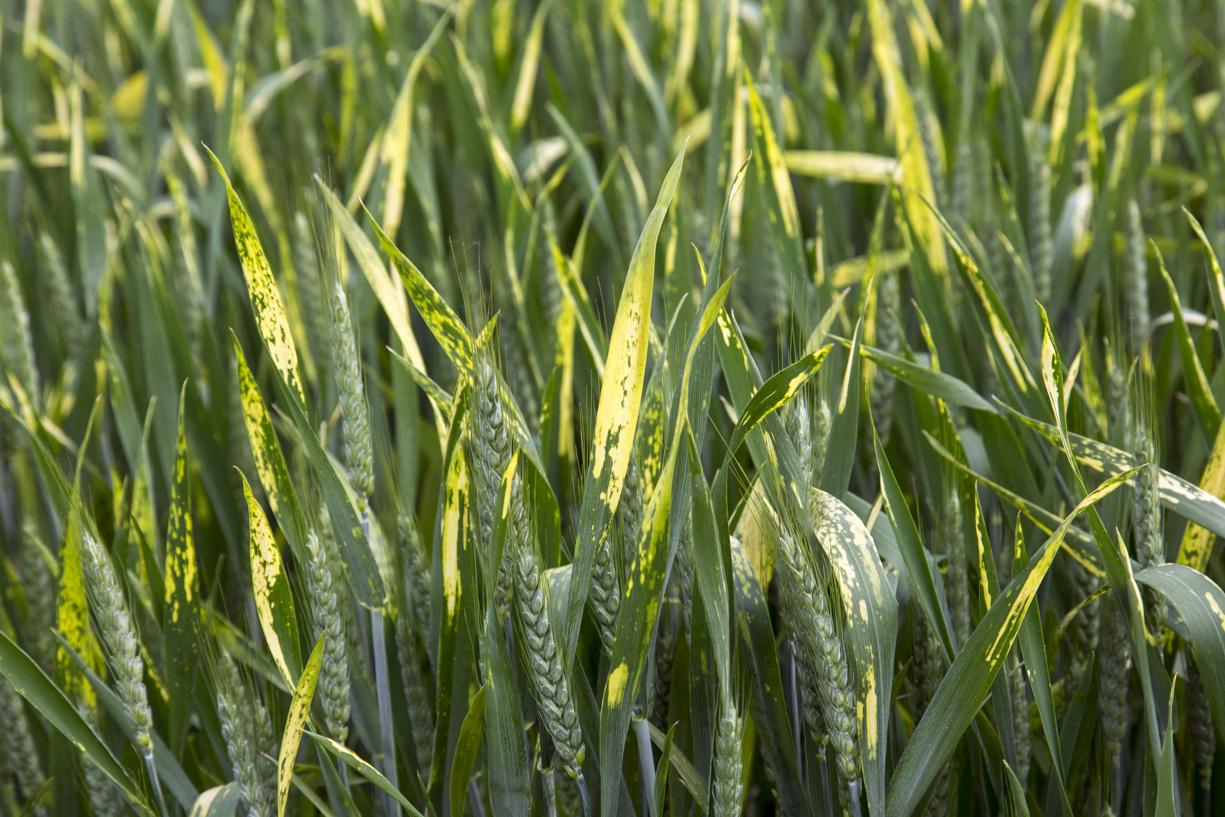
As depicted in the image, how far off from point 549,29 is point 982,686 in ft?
4.32

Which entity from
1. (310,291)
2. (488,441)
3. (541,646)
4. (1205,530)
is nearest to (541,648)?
(541,646)

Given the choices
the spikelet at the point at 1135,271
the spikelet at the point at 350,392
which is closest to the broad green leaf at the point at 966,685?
the spikelet at the point at 350,392

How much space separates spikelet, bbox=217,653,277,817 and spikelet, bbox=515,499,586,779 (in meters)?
0.18

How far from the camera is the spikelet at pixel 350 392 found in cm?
61

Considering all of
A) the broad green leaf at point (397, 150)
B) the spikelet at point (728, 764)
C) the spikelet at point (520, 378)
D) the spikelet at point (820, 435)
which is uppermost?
the broad green leaf at point (397, 150)

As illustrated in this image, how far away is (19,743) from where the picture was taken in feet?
2.63

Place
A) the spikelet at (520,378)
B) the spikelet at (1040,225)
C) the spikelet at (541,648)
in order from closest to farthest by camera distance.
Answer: the spikelet at (541,648)
the spikelet at (520,378)
the spikelet at (1040,225)

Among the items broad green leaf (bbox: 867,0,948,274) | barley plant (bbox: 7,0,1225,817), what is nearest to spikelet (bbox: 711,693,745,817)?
barley plant (bbox: 7,0,1225,817)

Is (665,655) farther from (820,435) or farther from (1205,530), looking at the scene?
(1205,530)

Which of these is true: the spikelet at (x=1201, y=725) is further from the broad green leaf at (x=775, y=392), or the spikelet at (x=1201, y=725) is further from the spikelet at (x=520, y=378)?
the spikelet at (x=520, y=378)

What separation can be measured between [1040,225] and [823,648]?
616 millimetres

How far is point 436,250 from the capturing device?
107 cm

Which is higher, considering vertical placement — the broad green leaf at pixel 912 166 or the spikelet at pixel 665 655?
the broad green leaf at pixel 912 166

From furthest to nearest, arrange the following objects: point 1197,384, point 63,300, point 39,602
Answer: point 63,300 < point 39,602 < point 1197,384
